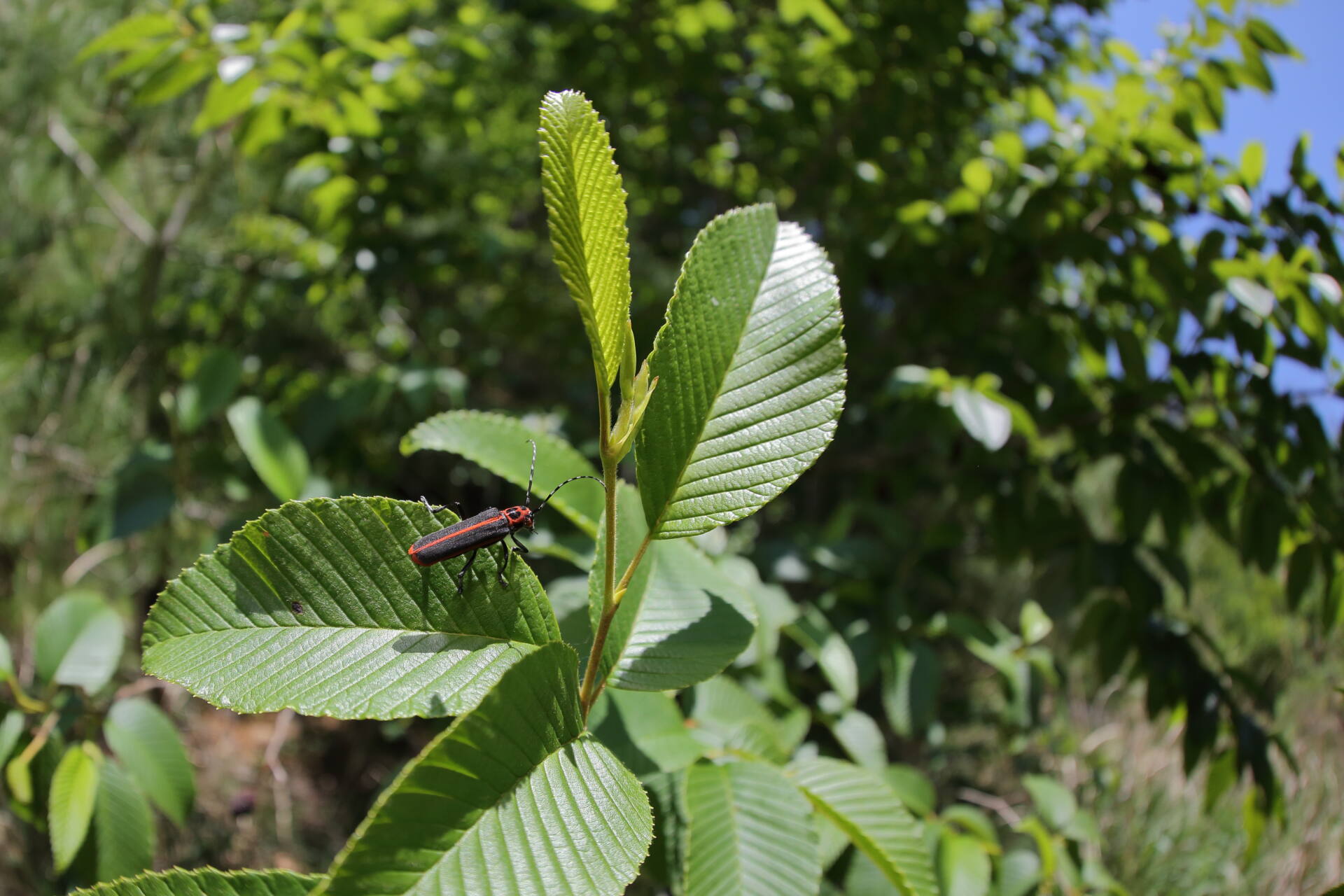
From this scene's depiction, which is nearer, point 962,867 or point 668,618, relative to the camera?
point 668,618

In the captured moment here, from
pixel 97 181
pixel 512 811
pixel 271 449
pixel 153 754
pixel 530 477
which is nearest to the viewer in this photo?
pixel 512 811

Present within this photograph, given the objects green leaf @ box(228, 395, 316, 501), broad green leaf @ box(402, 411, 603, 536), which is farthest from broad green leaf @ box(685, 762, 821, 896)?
green leaf @ box(228, 395, 316, 501)

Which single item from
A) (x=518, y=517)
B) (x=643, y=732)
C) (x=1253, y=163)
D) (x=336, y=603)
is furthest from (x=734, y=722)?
(x=1253, y=163)

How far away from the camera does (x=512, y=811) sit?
49 cm

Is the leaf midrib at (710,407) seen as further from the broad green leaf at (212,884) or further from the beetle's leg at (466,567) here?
the broad green leaf at (212,884)

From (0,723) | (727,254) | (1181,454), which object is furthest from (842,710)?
(0,723)

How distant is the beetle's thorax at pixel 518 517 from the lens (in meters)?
0.65

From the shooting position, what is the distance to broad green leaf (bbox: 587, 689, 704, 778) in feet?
2.86

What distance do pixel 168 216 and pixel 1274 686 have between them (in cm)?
499

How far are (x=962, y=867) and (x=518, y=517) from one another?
0.97m

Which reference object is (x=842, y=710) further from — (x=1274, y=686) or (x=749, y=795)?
(x=1274, y=686)

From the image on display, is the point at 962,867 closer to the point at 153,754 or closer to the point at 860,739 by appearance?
the point at 860,739

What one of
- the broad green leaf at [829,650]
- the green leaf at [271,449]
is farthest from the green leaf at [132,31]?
the broad green leaf at [829,650]

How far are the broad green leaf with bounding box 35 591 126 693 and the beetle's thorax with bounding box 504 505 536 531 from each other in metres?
0.92
